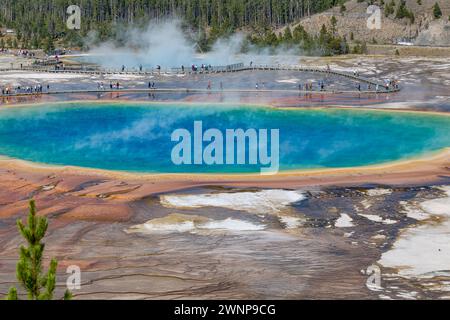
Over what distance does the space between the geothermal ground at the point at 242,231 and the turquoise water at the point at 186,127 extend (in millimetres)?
2074

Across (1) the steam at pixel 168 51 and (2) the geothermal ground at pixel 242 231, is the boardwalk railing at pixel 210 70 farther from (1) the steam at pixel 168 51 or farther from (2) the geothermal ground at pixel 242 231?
(2) the geothermal ground at pixel 242 231

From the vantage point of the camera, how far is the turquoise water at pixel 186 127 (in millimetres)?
27922

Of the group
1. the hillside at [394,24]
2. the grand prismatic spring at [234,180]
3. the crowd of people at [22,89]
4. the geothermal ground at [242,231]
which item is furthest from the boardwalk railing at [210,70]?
the hillside at [394,24]

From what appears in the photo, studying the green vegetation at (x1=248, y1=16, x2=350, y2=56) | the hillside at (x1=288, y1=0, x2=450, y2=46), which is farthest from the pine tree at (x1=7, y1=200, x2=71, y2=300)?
the hillside at (x1=288, y1=0, x2=450, y2=46)

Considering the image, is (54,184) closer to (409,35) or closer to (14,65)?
(14,65)

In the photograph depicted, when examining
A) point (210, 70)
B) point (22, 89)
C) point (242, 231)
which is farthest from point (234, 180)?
point (210, 70)

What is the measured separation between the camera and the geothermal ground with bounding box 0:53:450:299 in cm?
1463

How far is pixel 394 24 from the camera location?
91.6 meters

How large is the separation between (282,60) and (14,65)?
2675 centimetres

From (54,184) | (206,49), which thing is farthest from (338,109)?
(206,49)

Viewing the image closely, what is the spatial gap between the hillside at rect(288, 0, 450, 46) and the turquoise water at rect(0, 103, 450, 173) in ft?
163

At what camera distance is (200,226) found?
18703 mm

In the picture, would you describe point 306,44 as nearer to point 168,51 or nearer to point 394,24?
point 168,51
